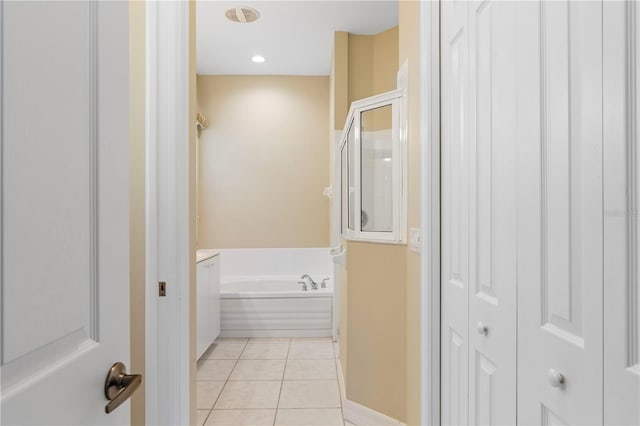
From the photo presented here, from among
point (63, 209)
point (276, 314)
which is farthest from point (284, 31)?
point (63, 209)

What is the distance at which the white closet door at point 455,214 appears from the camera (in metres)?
1.19

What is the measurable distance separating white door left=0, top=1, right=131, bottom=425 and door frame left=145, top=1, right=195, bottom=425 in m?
0.68

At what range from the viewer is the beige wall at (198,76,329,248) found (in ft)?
14.5

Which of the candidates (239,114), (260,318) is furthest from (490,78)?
(239,114)

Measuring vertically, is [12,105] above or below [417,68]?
below

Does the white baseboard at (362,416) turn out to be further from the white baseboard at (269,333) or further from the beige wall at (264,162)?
the beige wall at (264,162)

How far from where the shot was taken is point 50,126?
1.70ft

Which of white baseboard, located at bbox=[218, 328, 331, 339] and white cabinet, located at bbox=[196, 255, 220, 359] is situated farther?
white baseboard, located at bbox=[218, 328, 331, 339]

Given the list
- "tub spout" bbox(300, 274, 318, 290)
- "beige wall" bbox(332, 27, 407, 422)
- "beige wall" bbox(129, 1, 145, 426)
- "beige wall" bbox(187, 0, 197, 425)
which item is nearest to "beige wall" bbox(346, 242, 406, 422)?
"beige wall" bbox(332, 27, 407, 422)

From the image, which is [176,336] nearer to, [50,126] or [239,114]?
[50,126]

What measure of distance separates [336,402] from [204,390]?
93 cm

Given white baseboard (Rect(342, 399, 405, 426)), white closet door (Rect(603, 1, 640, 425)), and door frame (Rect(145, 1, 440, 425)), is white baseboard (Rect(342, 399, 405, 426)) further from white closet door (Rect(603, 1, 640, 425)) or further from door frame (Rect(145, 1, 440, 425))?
white closet door (Rect(603, 1, 640, 425))

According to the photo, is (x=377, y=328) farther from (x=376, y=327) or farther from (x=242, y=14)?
(x=242, y=14)

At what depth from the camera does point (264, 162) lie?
175 inches
